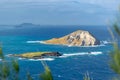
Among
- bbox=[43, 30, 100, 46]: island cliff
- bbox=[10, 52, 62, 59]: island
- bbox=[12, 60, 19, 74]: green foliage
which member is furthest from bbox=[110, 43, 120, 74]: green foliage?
bbox=[43, 30, 100, 46]: island cliff

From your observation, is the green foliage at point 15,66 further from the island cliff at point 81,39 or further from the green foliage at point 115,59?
the island cliff at point 81,39

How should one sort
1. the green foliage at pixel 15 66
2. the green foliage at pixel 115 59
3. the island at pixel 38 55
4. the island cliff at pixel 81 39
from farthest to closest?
the island cliff at pixel 81 39 < the island at pixel 38 55 < the green foliage at pixel 15 66 < the green foliage at pixel 115 59

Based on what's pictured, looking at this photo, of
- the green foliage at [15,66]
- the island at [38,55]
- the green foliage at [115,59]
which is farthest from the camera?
the island at [38,55]

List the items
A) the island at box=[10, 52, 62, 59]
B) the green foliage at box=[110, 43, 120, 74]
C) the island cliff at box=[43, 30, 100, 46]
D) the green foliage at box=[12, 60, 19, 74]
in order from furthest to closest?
the island cliff at box=[43, 30, 100, 46] < the island at box=[10, 52, 62, 59] < the green foliage at box=[12, 60, 19, 74] < the green foliage at box=[110, 43, 120, 74]

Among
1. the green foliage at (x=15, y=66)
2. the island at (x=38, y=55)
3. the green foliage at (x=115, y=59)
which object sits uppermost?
the green foliage at (x=115, y=59)

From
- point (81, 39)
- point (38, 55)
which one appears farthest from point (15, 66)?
point (81, 39)

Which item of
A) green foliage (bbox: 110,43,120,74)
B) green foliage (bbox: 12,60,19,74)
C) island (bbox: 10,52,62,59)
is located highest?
green foliage (bbox: 110,43,120,74)

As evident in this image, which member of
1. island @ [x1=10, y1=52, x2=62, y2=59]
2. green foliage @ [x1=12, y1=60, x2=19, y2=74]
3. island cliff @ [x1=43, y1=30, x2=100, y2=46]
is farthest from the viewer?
island cliff @ [x1=43, y1=30, x2=100, y2=46]

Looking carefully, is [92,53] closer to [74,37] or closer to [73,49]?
[73,49]

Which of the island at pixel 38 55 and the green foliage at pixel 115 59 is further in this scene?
the island at pixel 38 55

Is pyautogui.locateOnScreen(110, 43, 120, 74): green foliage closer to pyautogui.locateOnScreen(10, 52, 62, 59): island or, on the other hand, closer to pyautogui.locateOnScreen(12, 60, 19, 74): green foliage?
pyautogui.locateOnScreen(12, 60, 19, 74): green foliage

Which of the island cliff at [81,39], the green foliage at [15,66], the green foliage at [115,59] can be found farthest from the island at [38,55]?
the green foliage at [115,59]

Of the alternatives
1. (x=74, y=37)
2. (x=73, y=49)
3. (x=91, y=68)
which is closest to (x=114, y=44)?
(x=91, y=68)
